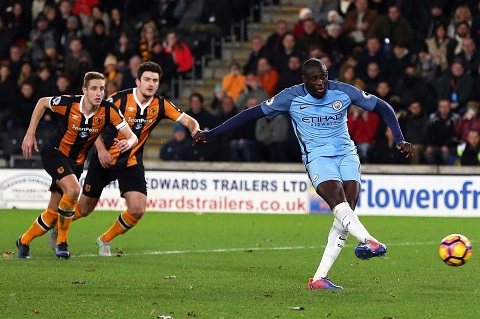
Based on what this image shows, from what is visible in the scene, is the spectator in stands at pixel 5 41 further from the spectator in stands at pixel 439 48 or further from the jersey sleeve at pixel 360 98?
the jersey sleeve at pixel 360 98

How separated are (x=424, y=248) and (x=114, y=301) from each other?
6134 mm

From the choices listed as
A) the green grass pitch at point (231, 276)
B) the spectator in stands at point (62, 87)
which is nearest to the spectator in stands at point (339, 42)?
the spectator in stands at point (62, 87)

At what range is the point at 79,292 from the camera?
31.6 feet

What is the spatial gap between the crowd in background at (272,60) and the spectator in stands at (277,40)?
0.03m

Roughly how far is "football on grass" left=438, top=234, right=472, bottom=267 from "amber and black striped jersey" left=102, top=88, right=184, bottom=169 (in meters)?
4.01

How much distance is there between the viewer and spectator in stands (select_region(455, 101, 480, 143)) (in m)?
19.6

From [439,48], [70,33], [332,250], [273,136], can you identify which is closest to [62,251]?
[332,250]

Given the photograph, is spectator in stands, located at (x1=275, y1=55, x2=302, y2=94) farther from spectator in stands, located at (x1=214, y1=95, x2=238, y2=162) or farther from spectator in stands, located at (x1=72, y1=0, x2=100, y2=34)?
spectator in stands, located at (x1=72, y1=0, x2=100, y2=34)

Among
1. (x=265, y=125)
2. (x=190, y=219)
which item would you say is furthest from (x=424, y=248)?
(x=265, y=125)

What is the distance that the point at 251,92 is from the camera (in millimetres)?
21922

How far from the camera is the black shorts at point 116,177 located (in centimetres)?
1303

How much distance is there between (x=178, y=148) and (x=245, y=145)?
4.40ft

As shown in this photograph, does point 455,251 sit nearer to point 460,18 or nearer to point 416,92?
point 416,92

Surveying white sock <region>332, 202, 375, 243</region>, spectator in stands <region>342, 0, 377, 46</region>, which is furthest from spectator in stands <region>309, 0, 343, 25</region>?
white sock <region>332, 202, 375, 243</region>
